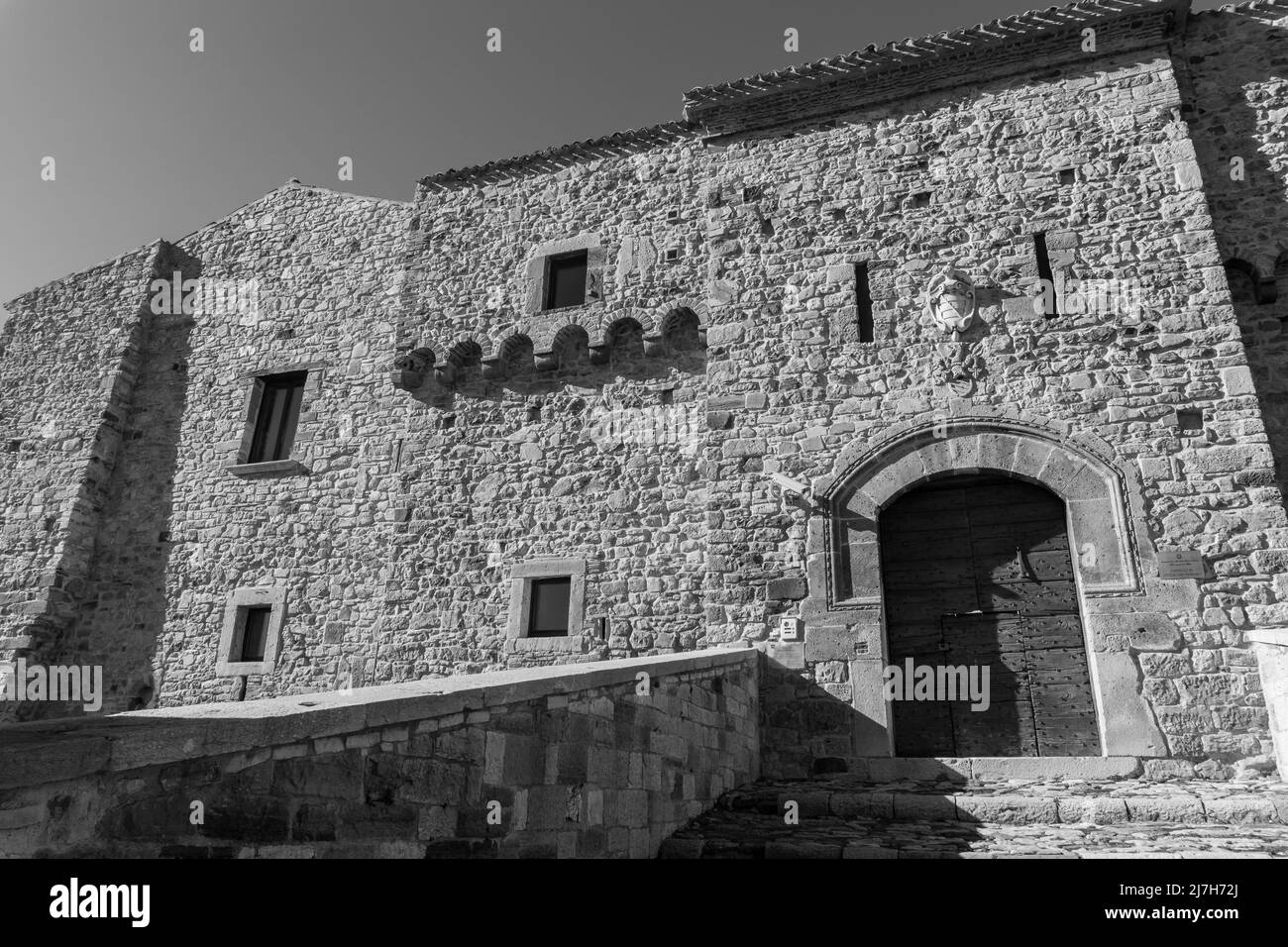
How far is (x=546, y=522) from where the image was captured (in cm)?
915

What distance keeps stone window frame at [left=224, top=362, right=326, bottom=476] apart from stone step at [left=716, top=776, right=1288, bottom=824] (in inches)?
292

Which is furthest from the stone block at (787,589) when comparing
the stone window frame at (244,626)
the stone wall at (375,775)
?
the stone window frame at (244,626)

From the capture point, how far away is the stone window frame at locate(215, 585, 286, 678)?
9789 mm

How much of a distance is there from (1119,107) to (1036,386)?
3165mm

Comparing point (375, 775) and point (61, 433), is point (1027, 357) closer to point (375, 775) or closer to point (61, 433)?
point (375, 775)

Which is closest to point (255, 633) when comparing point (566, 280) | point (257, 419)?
point (257, 419)

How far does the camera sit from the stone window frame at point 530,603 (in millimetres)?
8547

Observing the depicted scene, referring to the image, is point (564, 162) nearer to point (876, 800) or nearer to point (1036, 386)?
point (1036, 386)

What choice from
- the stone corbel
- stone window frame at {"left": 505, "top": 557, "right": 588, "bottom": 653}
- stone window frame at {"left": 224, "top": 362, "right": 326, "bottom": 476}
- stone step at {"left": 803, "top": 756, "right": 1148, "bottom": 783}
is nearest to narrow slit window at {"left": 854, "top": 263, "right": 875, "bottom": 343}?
stone window frame at {"left": 505, "top": 557, "right": 588, "bottom": 653}

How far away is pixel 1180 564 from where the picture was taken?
21.3ft

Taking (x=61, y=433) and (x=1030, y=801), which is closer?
(x=1030, y=801)

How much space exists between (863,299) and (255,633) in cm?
816

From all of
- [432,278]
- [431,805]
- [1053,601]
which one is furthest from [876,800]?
[432,278]

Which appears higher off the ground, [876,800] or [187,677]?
[187,677]
